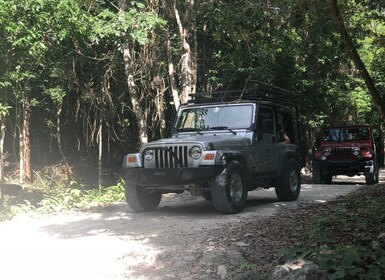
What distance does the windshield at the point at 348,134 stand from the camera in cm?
1529

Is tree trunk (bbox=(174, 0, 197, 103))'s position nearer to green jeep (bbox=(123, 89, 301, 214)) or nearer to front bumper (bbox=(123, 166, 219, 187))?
green jeep (bbox=(123, 89, 301, 214))

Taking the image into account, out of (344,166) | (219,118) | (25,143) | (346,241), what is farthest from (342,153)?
(25,143)

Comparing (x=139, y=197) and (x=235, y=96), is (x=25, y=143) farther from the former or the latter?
(x=235, y=96)

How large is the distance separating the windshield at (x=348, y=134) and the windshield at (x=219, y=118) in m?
7.55

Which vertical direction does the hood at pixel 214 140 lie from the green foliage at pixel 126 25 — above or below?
below

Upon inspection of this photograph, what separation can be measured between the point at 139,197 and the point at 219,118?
224 centimetres

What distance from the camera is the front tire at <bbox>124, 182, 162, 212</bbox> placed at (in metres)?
8.47

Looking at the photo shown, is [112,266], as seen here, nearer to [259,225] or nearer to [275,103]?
[259,225]

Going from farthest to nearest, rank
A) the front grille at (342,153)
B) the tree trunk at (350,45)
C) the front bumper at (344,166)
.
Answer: the front grille at (342,153) → the front bumper at (344,166) → the tree trunk at (350,45)

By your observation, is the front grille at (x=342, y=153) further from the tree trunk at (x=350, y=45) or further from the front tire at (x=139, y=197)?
the front tire at (x=139, y=197)

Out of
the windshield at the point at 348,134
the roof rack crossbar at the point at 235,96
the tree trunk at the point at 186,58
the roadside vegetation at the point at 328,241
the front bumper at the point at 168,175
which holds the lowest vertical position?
the roadside vegetation at the point at 328,241

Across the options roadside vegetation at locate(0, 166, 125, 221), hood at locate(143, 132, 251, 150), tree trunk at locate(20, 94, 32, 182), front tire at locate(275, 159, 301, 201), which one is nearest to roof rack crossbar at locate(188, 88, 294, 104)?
hood at locate(143, 132, 251, 150)

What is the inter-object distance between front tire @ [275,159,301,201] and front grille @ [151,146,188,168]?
2775 mm

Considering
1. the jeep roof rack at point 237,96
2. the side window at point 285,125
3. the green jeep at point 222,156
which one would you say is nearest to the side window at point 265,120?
the green jeep at point 222,156
